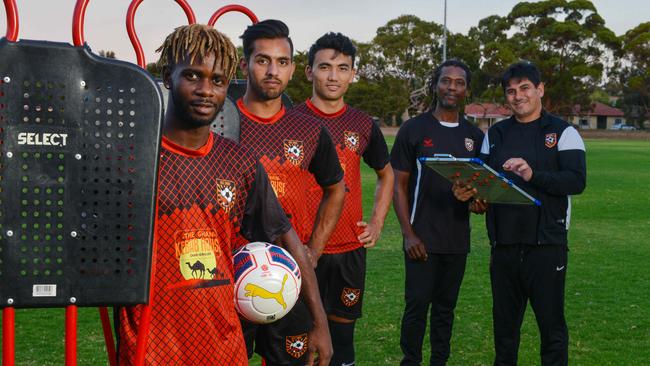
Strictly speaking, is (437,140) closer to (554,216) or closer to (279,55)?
(554,216)

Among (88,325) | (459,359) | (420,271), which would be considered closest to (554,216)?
(420,271)

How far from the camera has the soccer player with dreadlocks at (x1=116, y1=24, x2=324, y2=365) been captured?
8.25ft

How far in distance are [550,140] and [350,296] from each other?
1.62 meters

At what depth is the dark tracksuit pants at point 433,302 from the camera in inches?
209

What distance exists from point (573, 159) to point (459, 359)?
1935 millimetres

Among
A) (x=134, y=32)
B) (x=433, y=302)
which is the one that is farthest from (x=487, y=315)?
(x=134, y=32)

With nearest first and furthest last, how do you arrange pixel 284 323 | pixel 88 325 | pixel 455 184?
pixel 284 323
pixel 455 184
pixel 88 325

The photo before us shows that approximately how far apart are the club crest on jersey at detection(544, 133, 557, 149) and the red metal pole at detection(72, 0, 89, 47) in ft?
11.2

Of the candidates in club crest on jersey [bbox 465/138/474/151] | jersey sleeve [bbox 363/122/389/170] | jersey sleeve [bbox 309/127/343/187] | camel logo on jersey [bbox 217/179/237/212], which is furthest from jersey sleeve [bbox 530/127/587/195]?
camel logo on jersey [bbox 217/179/237/212]

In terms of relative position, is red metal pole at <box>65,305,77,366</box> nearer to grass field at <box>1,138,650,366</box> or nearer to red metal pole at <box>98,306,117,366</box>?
red metal pole at <box>98,306,117,366</box>

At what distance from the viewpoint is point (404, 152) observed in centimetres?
556

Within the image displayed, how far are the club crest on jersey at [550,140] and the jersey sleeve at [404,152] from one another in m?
1.03

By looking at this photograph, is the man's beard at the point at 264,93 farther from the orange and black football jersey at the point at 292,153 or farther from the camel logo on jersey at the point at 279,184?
the camel logo on jersey at the point at 279,184

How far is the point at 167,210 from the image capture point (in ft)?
8.31
